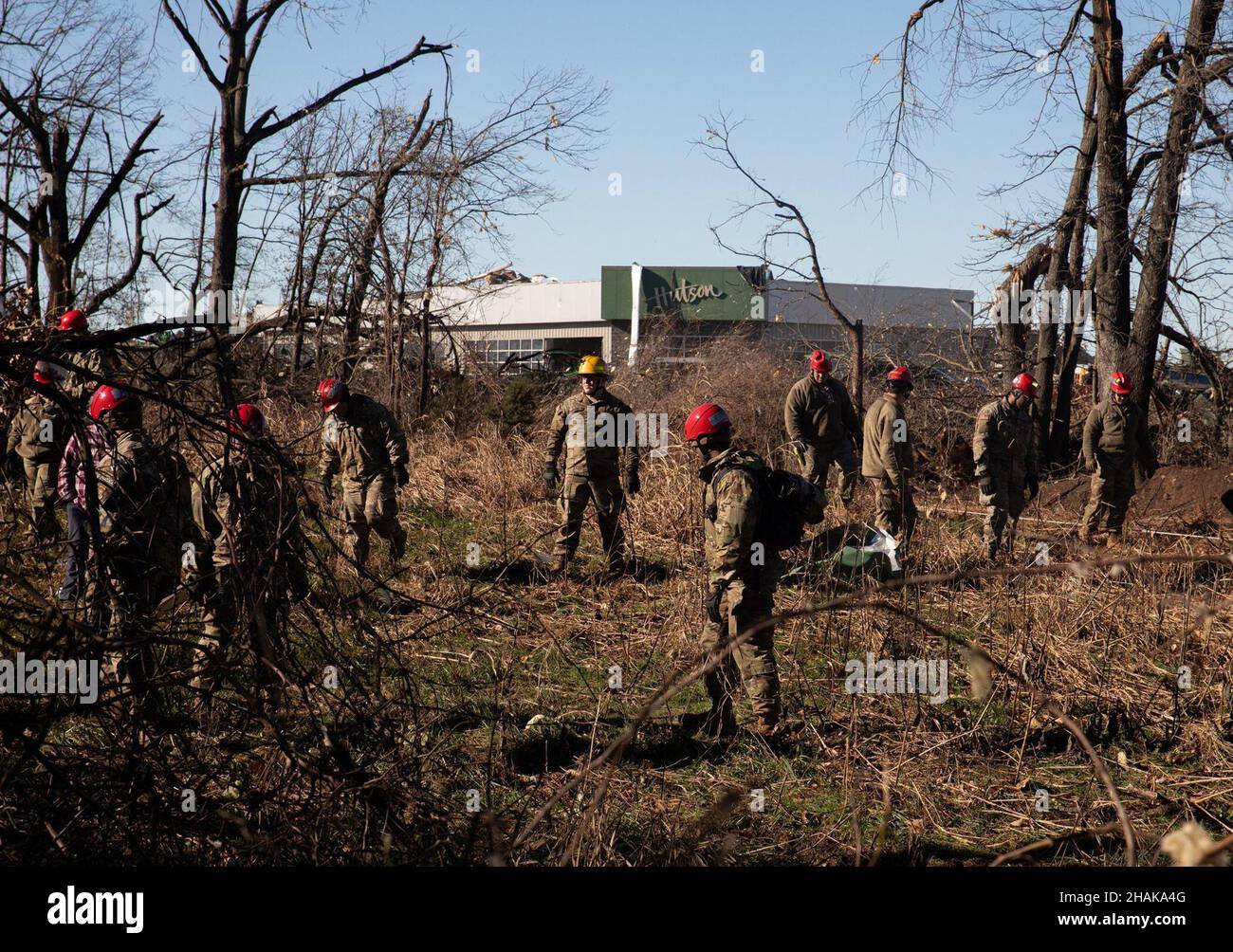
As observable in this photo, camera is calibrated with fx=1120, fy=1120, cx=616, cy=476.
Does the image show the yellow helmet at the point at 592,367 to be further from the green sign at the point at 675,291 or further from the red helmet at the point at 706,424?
the green sign at the point at 675,291

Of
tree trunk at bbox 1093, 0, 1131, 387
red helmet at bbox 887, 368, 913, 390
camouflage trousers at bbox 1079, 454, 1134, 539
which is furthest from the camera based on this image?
tree trunk at bbox 1093, 0, 1131, 387

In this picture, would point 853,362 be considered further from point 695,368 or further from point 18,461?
point 18,461

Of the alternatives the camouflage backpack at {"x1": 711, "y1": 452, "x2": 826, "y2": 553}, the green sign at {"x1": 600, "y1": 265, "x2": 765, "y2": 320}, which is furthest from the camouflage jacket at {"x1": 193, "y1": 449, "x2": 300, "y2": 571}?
the green sign at {"x1": 600, "y1": 265, "x2": 765, "y2": 320}

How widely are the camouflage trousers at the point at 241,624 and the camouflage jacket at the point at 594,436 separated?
6070 millimetres

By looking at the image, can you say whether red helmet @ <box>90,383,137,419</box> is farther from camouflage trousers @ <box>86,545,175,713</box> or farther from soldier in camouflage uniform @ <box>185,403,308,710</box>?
soldier in camouflage uniform @ <box>185,403,308,710</box>

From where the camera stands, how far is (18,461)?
486 inches

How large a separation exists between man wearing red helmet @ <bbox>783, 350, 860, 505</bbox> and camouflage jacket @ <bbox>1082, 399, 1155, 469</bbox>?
2510mm

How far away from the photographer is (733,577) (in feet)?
21.3

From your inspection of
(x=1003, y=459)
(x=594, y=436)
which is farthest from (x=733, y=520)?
(x=1003, y=459)

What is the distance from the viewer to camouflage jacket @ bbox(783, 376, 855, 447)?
12453 millimetres

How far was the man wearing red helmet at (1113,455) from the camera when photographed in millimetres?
12031
